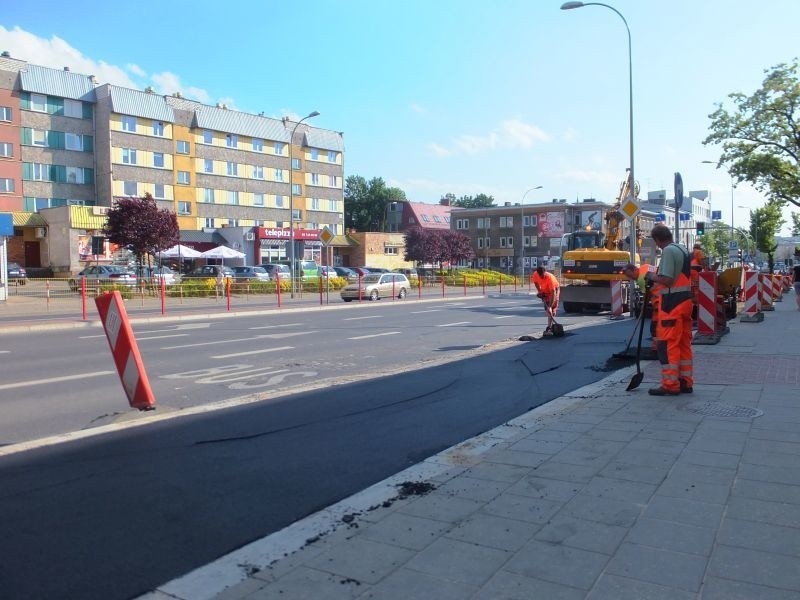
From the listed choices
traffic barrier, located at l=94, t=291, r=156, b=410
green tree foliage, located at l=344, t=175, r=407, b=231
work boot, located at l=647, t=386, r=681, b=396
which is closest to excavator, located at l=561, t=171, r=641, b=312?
work boot, located at l=647, t=386, r=681, b=396

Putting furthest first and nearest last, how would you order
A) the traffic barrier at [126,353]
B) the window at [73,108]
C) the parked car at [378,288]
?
the window at [73,108], the parked car at [378,288], the traffic barrier at [126,353]

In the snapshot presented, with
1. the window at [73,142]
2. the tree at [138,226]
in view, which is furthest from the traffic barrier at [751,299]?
the window at [73,142]

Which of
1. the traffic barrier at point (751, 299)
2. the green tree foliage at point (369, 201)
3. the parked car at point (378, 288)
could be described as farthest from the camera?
the green tree foliage at point (369, 201)

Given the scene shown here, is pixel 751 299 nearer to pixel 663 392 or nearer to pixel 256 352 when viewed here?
pixel 663 392

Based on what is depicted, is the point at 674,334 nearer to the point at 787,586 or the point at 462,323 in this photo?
the point at 787,586

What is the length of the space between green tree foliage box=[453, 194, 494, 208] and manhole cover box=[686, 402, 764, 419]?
137362 millimetres

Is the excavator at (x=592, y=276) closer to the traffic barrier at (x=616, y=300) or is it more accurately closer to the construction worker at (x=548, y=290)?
the traffic barrier at (x=616, y=300)

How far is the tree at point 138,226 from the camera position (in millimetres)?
37438

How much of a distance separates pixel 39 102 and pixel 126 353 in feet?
173

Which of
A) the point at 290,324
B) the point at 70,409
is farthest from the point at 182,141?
the point at 70,409

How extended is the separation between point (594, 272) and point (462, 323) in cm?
574

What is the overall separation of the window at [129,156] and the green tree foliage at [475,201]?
94750 millimetres

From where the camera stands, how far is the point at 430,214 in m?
103

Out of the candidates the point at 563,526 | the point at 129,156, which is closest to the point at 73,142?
the point at 129,156
